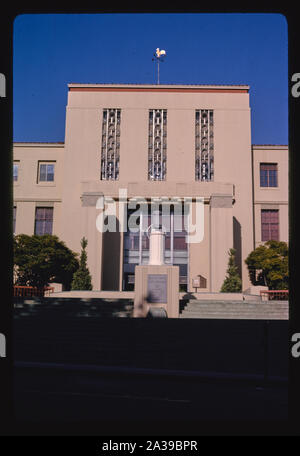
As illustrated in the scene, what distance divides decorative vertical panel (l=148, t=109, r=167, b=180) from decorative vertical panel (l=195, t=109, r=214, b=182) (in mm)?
2365

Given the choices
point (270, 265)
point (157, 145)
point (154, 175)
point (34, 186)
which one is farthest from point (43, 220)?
point (270, 265)

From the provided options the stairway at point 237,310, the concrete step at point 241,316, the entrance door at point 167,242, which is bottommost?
the concrete step at point 241,316

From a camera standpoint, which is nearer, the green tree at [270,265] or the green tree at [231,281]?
the green tree at [231,281]

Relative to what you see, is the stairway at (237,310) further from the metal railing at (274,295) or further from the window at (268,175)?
the window at (268,175)

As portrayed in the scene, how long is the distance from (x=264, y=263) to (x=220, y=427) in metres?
24.5

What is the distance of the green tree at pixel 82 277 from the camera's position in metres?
26.4

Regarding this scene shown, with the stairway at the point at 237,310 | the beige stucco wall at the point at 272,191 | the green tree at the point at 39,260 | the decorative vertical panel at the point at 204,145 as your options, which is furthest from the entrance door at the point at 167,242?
the stairway at the point at 237,310

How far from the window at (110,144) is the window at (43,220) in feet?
16.6

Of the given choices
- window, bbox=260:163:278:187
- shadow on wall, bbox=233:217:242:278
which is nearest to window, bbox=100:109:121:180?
shadow on wall, bbox=233:217:242:278

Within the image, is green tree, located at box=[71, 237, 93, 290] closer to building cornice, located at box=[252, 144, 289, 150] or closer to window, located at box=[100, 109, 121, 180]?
window, located at box=[100, 109, 121, 180]

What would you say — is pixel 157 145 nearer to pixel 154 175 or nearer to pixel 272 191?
pixel 154 175

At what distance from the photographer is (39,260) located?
25469 mm

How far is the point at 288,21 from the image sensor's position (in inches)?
139

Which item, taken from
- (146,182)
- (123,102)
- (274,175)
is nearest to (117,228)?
(146,182)
